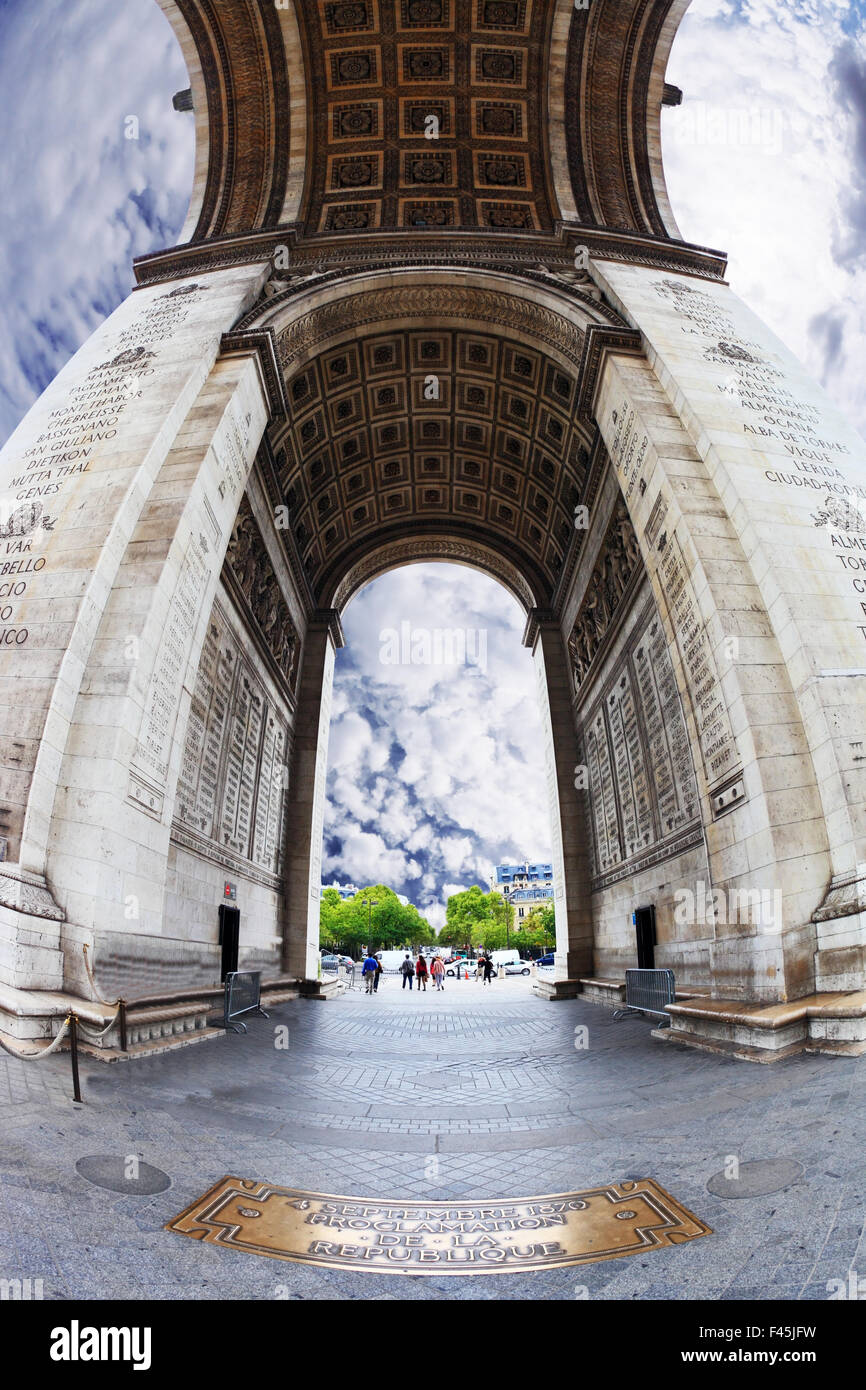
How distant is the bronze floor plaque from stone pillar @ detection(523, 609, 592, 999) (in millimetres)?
14635

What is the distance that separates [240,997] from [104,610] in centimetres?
639

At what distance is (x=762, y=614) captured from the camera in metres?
8.56

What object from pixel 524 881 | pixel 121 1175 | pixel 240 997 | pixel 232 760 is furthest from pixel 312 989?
pixel 524 881

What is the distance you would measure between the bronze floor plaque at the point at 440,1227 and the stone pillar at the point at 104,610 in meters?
4.13

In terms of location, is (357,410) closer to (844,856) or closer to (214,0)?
(214,0)

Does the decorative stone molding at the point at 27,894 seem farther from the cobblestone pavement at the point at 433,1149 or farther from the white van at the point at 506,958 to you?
the white van at the point at 506,958

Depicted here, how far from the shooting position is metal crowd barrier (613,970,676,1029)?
1001 cm

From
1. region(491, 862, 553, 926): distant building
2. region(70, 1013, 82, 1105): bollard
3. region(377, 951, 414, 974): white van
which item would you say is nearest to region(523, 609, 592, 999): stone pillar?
region(70, 1013, 82, 1105): bollard

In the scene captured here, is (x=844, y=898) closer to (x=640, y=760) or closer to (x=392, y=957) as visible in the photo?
(x=640, y=760)

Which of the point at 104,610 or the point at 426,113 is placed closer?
the point at 104,610

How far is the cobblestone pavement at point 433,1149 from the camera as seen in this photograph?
265 centimetres

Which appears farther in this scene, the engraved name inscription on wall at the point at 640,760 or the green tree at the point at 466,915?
the green tree at the point at 466,915

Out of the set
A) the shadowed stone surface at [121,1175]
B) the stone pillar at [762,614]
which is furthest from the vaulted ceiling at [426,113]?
the shadowed stone surface at [121,1175]
